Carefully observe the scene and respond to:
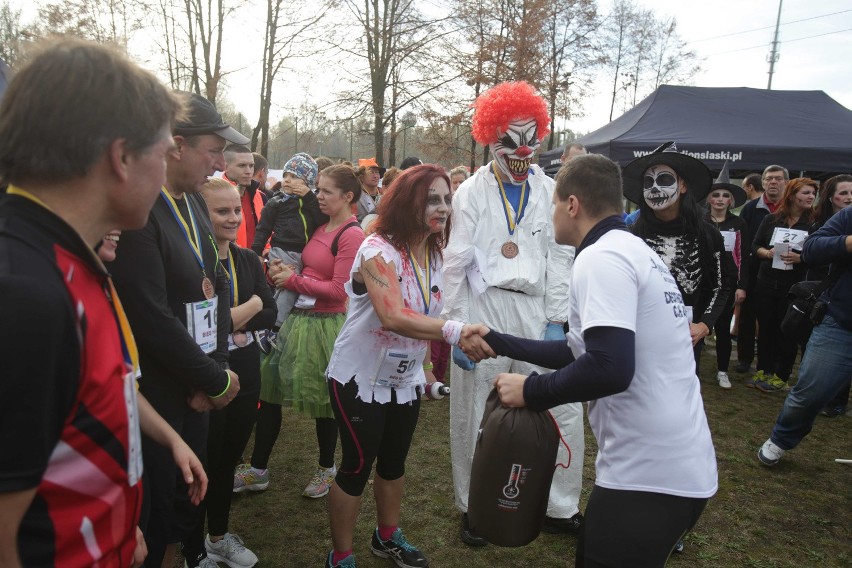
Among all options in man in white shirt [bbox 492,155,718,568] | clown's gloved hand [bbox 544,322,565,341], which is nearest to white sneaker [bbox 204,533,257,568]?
man in white shirt [bbox 492,155,718,568]

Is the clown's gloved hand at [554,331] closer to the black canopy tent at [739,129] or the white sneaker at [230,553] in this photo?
the white sneaker at [230,553]

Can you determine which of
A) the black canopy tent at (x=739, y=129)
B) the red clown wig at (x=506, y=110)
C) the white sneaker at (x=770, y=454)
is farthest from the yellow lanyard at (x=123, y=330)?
the black canopy tent at (x=739, y=129)

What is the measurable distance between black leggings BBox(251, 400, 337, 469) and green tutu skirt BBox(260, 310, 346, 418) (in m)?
0.11

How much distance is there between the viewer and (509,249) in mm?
3627

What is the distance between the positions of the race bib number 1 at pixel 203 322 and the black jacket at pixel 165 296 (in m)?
0.03

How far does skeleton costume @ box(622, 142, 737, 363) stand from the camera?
3.66 meters

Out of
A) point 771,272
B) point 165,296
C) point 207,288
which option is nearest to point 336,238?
point 207,288

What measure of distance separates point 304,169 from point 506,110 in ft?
4.99

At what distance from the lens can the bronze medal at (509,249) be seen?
11.9 feet

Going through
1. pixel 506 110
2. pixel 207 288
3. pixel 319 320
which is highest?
pixel 506 110

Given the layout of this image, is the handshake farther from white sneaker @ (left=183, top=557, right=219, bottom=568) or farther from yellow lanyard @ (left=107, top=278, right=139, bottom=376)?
white sneaker @ (left=183, top=557, right=219, bottom=568)

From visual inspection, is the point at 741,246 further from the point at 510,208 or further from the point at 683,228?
the point at 510,208

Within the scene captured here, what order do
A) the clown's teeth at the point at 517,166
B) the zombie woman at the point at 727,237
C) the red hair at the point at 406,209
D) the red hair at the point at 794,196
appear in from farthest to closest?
1. the red hair at the point at 794,196
2. the zombie woman at the point at 727,237
3. the clown's teeth at the point at 517,166
4. the red hair at the point at 406,209

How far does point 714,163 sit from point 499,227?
783cm
